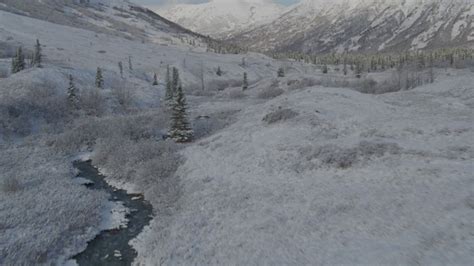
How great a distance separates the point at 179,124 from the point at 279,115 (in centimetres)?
1273

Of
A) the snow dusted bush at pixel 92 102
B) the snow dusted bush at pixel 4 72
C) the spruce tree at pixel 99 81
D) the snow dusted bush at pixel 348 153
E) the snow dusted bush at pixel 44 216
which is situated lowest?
the snow dusted bush at pixel 44 216

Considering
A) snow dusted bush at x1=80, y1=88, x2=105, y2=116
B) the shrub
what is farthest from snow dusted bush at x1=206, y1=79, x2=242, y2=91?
the shrub

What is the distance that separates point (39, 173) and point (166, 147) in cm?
1318

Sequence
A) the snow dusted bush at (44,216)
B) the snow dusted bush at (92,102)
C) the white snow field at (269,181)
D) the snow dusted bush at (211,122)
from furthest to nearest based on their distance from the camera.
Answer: the snow dusted bush at (92,102), the snow dusted bush at (211,122), the snow dusted bush at (44,216), the white snow field at (269,181)

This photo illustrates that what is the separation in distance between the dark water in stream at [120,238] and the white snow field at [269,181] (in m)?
0.68

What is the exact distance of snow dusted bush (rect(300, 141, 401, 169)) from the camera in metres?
30.6

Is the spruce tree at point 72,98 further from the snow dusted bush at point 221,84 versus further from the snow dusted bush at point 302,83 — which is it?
the snow dusted bush at point 221,84

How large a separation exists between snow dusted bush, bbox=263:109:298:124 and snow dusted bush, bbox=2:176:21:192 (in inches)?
1058

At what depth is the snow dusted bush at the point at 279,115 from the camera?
47562 millimetres

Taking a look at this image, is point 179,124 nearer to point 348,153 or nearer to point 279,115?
point 279,115

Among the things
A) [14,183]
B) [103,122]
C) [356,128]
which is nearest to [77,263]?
[14,183]

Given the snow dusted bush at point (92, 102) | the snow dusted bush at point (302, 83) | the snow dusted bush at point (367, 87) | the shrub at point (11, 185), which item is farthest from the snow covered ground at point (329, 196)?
the snow dusted bush at point (302, 83)

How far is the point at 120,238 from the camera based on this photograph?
26.1 meters

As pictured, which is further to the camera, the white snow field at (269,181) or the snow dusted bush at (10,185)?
the snow dusted bush at (10,185)
